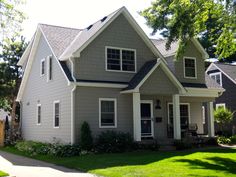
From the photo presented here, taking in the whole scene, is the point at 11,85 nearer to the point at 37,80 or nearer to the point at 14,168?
the point at 37,80

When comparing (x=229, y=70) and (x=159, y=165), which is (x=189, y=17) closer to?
(x=159, y=165)

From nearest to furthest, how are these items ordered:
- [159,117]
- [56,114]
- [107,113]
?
[107,113], [56,114], [159,117]

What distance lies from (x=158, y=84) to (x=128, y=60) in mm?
2587

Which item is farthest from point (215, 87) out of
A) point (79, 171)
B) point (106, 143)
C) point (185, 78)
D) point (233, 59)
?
point (233, 59)

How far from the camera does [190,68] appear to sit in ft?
84.3

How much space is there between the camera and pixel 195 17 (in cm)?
1677

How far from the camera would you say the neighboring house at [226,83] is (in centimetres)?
3566

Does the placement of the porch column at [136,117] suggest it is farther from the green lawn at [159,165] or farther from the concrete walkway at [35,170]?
the concrete walkway at [35,170]

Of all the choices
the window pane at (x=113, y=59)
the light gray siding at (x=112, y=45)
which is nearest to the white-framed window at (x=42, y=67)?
the light gray siding at (x=112, y=45)

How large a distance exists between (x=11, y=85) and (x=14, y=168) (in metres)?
20.0

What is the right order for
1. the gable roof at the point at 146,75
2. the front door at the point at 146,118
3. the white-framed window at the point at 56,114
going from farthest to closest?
the front door at the point at 146,118, the white-framed window at the point at 56,114, the gable roof at the point at 146,75

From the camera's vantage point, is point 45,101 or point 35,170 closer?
point 35,170

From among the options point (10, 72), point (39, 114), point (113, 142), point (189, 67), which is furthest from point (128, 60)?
point (10, 72)

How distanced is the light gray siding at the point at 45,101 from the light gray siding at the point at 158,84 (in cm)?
453
